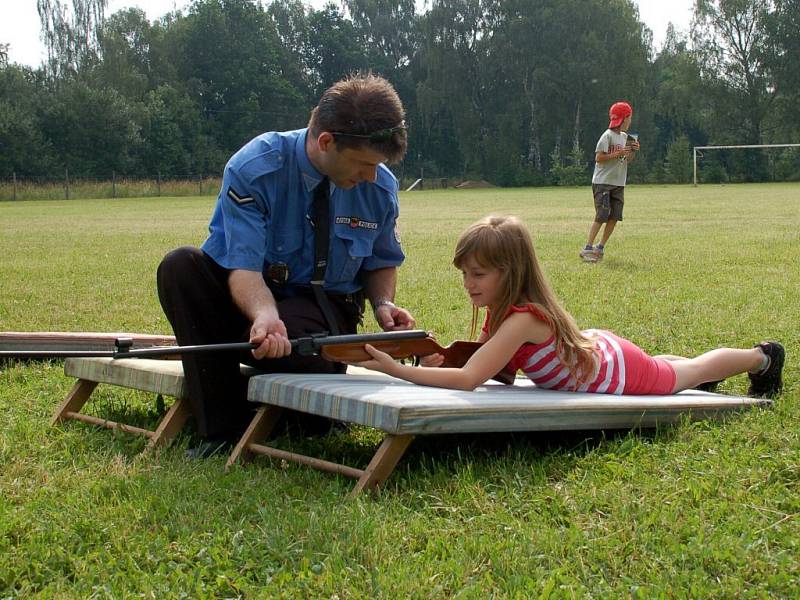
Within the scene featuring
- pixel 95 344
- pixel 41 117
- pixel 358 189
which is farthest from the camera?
pixel 41 117

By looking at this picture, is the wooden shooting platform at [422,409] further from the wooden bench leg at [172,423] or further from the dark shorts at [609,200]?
the dark shorts at [609,200]

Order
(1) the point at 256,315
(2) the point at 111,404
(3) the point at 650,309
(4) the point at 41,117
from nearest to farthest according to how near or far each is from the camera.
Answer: (1) the point at 256,315
(2) the point at 111,404
(3) the point at 650,309
(4) the point at 41,117

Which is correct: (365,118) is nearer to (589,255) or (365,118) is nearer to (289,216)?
(289,216)

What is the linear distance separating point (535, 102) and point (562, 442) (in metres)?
71.7

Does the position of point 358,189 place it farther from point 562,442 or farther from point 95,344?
point 95,344

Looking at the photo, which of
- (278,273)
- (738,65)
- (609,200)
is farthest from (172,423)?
(738,65)

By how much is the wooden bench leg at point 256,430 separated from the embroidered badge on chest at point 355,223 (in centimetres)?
96

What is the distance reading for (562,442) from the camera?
13.4 ft

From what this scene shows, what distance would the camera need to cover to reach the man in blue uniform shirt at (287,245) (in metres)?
4.08

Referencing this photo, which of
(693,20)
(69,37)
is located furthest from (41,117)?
(693,20)

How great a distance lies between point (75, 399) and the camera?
471 centimetres

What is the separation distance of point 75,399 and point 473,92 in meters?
74.9

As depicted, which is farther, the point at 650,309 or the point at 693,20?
the point at 693,20

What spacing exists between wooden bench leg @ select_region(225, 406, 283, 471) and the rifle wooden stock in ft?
1.05
